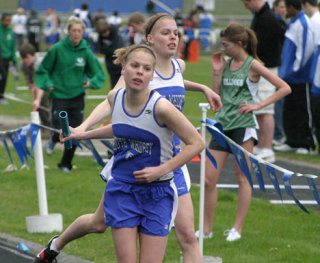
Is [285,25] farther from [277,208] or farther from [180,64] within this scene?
[180,64]

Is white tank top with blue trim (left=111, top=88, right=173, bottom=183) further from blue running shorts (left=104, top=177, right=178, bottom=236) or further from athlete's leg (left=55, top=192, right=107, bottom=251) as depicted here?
athlete's leg (left=55, top=192, right=107, bottom=251)

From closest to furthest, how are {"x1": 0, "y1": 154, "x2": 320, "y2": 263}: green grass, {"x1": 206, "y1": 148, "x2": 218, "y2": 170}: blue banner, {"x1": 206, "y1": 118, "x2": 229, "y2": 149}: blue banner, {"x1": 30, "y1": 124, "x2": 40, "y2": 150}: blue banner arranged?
{"x1": 206, "y1": 118, "x2": 229, "y2": 149}: blue banner < {"x1": 206, "y1": 148, "x2": 218, "y2": 170}: blue banner < {"x1": 0, "y1": 154, "x2": 320, "y2": 263}: green grass < {"x1": 30, "y1": 124, "x2": 40, "y2": 150}: blue banner

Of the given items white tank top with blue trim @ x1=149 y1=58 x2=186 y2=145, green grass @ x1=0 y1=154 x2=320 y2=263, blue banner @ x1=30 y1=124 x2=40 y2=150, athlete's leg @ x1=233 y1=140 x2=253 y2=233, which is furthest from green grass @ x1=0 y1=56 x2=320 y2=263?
white tank top with blue trim @ x1=149 y1=58 x2=186 y2=145

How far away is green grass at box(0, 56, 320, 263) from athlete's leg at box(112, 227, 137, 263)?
230 cm

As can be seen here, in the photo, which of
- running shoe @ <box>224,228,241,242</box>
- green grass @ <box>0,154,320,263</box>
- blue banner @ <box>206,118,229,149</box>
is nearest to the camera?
blue banner @ <box>206,118,229,149</box>

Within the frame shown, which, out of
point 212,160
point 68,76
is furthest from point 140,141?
point 68,76

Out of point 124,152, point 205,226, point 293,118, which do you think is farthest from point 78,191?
point 124,152

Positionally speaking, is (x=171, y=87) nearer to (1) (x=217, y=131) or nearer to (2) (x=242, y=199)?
(1) (x=217, y=131)

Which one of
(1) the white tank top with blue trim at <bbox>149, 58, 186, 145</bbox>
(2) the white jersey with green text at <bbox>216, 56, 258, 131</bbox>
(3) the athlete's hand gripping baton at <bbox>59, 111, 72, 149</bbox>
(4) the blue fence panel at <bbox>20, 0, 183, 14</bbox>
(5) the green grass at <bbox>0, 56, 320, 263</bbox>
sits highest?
(1) the white tank top with blue trim at <bbox>149, 58, 186, 145</bbox>

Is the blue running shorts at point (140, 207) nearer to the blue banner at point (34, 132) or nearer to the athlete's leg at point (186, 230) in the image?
the athlete's leg at point (186, 230)

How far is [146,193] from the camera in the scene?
6.75 metres

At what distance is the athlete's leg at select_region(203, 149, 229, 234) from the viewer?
31.6 feet

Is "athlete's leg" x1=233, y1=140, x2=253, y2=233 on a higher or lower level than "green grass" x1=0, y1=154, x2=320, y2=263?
higher

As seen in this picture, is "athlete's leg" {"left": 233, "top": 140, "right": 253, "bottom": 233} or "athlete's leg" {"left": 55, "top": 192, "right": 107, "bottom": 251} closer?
"athlete's leg" {"left": 55, "top": 192, "right": 107, "bottom": 251}
